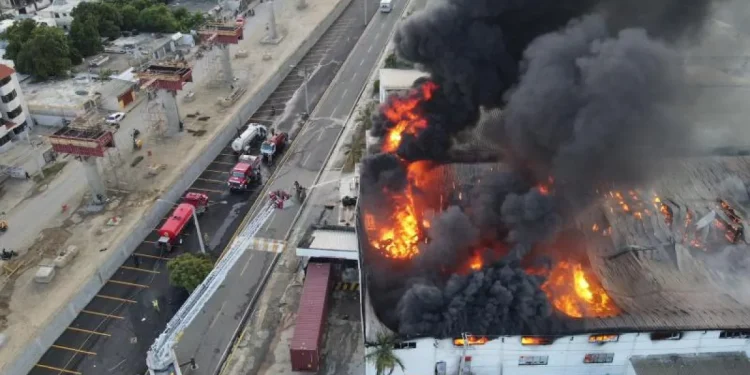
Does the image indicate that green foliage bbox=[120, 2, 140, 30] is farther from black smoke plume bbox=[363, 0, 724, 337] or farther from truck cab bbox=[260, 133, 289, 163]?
black smoke plume bbox=[363, 0, 724, 337]

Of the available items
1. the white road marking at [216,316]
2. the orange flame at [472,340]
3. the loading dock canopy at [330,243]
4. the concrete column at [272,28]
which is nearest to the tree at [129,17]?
the concrete column at [272,28]

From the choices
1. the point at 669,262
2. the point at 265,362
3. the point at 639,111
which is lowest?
the point at 265,362

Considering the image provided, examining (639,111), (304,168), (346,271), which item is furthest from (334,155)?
(639,111)

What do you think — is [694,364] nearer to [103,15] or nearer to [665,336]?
[665,336]

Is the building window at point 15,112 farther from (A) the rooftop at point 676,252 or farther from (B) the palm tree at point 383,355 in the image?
(B) the palm tree at point 383,355

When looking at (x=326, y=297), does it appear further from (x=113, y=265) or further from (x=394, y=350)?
(x=113, y=265)
